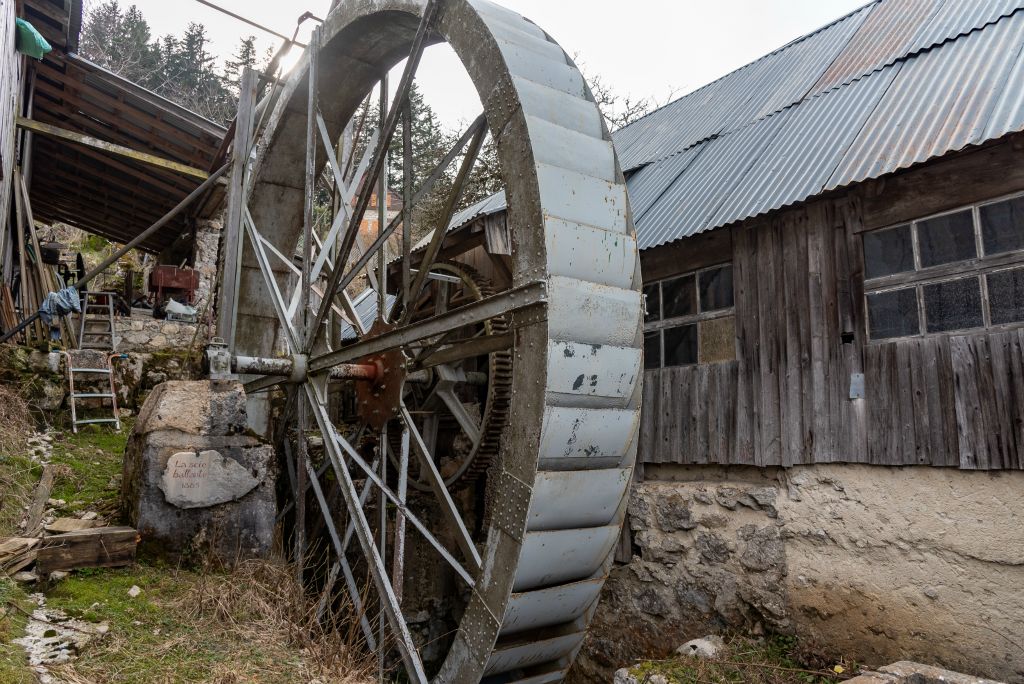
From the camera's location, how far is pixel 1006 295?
12.9 feet

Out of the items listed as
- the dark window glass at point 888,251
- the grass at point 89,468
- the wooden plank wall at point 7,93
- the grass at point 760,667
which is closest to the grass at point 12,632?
the grass at point 89,468

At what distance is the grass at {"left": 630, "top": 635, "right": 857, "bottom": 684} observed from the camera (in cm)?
433

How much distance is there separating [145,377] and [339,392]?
3.00 metres

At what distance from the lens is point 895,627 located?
4.27 metres

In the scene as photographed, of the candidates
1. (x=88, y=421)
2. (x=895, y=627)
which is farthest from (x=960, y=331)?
(x=88, y=421)

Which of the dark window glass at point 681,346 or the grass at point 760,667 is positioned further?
the dark window glass at point 681,346

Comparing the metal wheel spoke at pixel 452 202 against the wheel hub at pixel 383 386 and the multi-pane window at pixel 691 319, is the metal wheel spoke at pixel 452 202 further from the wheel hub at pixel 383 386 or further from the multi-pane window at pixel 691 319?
the multi-pane window at pixel 691 319

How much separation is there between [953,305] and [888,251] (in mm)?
583

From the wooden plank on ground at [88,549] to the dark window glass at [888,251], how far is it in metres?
5.31

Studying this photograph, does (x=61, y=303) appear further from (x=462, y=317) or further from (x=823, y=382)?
(x=823, y=382)

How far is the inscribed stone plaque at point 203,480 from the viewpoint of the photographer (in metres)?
4.40

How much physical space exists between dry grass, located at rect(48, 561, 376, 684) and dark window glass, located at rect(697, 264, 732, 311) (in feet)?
12.7

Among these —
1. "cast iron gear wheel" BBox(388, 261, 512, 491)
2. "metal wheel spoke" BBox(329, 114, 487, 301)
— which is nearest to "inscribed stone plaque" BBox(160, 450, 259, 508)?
"metal wheel spoke" BBox(329, 114, 487, 301)

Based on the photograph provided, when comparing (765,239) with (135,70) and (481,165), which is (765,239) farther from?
(135,70)
